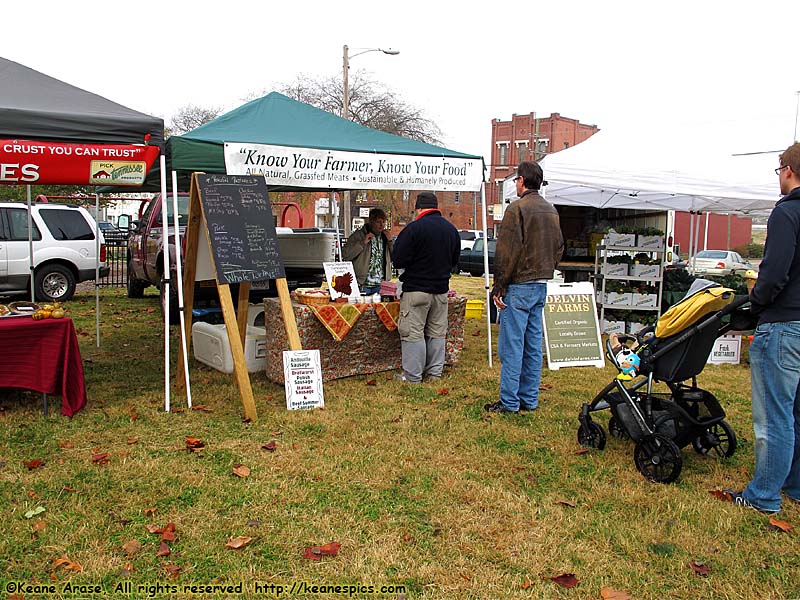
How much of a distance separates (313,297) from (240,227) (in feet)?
3.67

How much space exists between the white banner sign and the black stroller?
10.4 ft

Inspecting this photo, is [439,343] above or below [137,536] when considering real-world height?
above

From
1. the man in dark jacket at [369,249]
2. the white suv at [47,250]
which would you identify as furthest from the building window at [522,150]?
the man in dark jacket at [369,249]

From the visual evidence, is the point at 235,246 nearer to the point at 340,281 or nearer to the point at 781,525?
the point at 340,281

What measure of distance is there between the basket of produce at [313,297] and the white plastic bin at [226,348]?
64 cm

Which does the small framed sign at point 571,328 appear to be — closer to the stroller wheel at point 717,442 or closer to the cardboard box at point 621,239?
the cardboard box at point 621,239

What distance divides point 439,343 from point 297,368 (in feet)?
5.45

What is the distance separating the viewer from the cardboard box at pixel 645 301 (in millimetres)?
9008

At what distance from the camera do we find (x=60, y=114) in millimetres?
5156

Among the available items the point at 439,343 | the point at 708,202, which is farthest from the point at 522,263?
the point at 708,202

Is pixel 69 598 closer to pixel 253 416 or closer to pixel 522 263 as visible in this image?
pixel 253 416

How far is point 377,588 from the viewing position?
3107 millimetres

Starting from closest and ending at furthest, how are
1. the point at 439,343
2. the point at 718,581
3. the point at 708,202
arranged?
1. the point at 718,581
2. the point at 439,343
3. the point at 708,202

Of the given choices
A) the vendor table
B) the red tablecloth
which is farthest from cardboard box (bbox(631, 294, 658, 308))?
the red tablecloth
